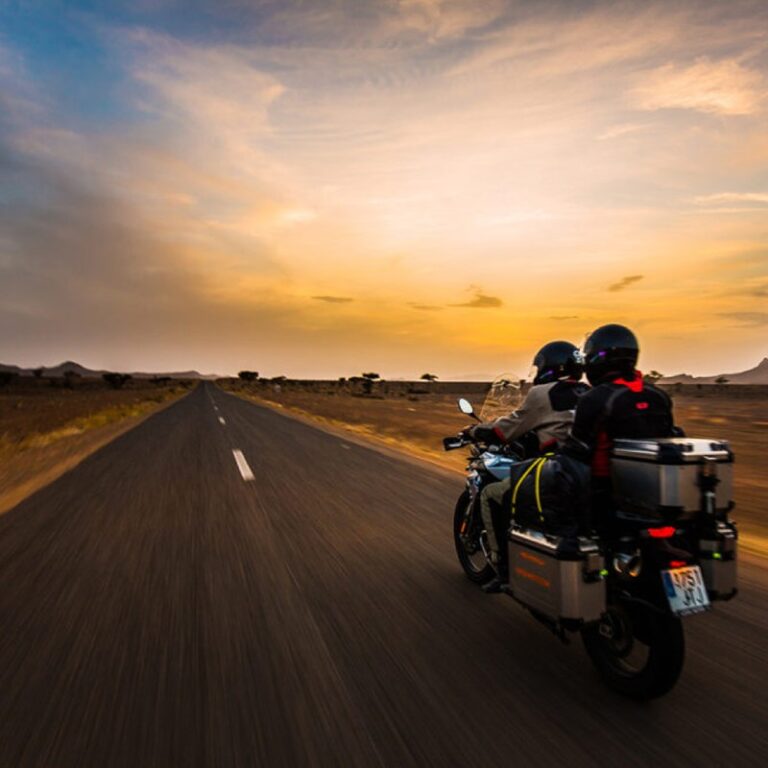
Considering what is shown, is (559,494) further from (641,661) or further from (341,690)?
(341,690)

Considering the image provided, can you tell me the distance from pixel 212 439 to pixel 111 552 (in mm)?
11249

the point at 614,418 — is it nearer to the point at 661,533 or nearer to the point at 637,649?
the point at 661,533

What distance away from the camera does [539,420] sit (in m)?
4.08

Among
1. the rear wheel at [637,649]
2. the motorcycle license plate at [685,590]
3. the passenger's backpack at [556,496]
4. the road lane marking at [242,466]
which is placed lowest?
the road lane marking at [242,466]

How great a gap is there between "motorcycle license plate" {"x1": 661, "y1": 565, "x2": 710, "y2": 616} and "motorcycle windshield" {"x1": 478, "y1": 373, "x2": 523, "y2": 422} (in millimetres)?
2154

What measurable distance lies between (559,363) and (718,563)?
1620 mm

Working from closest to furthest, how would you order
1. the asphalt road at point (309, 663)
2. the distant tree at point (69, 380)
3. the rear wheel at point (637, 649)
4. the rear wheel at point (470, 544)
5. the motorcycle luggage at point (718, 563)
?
the asphalt road at point (309, 663)
the rear wheel at point (637, 649)
the motorcycle luggage at point (718, 563)
the rear wheel at point (470, 544)
the distant tree at point (69, 380)

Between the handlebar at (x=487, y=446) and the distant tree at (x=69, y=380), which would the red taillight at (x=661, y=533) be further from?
the distant tree at (x=69, y=380)

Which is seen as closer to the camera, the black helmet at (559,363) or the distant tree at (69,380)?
the black helmet at (559,363)

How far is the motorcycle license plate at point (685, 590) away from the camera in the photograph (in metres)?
3.01

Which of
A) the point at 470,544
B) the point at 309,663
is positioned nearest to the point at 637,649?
the point at 470,544

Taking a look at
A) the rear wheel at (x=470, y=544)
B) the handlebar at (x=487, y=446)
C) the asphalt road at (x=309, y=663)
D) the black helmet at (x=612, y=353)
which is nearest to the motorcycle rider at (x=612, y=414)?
the black helmet at (x=612, y=353)

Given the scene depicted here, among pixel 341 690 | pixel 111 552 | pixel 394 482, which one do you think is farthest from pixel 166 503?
pixel 341 690

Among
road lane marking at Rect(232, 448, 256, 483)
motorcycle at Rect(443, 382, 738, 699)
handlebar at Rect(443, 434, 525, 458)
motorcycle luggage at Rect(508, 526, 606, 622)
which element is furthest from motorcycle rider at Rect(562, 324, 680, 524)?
road lane marking at Rect(232, 448, 256, 483)
